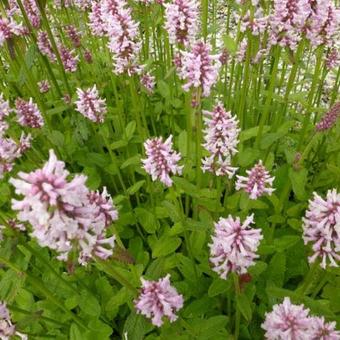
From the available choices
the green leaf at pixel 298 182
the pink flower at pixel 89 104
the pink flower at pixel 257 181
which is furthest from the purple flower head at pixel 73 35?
the pink flower at pixel 257 181

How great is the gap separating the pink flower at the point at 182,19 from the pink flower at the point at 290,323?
5.84ft

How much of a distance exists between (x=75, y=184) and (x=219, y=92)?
362cm

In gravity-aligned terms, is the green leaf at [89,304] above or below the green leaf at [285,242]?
below

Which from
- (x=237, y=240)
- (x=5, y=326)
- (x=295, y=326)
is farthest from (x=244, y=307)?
(x=5, y=326)

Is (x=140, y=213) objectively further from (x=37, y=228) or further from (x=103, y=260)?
(x=37, y=228)

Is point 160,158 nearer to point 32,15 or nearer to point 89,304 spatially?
point 89,304

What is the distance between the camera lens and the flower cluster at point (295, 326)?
7.10ft

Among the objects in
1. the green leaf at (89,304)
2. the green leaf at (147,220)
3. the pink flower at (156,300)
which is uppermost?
the pink flower at (156,300)

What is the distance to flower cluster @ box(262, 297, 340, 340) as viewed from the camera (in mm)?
2164

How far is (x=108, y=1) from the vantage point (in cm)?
305

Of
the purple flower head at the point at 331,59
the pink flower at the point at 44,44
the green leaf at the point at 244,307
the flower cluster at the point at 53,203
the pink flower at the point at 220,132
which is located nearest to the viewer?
the flower cluster at the point at 53,203

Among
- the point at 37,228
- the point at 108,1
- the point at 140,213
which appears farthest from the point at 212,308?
the point at 108,1

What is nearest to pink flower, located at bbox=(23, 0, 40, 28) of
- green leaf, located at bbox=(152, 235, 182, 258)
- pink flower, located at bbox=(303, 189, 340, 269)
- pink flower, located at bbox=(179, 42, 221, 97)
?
pink flower, located at bbox=(179, 42, 221, 97)

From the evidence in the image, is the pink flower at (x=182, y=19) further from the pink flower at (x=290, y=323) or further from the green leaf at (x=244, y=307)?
the pink flower at (x=290, y=323)
